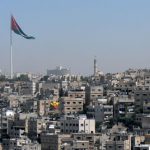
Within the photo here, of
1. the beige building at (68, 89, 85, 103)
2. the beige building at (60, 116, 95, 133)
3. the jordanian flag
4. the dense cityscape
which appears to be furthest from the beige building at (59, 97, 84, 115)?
the jordanian flag

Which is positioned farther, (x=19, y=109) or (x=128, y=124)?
(x=19, y=109)

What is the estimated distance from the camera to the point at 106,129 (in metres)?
38.9

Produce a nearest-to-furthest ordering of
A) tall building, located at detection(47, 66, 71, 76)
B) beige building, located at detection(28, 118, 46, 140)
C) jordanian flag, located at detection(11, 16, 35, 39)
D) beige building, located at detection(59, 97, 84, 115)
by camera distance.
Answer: beige building, located at detection(28, 118, 46, 140)
beige building, located at detection(59, 97, 84, 115)
jordanian flag, located at detection(11, 16, 35, 39)
tall building, located at detection(47, 66, 71, 76)

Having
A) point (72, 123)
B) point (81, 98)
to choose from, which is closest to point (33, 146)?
point (72, 123)

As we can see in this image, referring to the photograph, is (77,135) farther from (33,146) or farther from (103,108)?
(103,108)

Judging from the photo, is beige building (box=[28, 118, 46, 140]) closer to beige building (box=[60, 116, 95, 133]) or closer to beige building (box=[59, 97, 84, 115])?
beige building (box=[60, 116, 95, 133])

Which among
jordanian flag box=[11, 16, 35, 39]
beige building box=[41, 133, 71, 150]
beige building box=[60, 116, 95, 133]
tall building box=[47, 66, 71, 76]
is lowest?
beige building box=[41, 133, 71, 150]

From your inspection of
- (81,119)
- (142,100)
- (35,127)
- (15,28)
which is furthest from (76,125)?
(15,28)

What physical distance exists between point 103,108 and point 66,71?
2177 inches

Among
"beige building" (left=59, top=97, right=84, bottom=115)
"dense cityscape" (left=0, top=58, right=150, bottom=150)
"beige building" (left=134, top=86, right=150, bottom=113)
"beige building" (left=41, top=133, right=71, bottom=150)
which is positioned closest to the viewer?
"dense cityscape" (left=0, top=58, right=150, bottom=150)

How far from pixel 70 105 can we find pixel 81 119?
668 cm

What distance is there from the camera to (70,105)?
4575 cm

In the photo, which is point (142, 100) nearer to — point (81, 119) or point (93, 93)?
point (81, 119)

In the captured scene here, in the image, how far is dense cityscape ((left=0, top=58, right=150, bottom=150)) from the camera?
35188 mm
